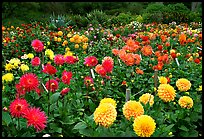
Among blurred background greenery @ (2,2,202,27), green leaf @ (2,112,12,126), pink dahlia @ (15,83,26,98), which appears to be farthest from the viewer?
blurred background greenery @ (2,2,202,27)

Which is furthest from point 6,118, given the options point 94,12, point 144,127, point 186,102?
point 94,12

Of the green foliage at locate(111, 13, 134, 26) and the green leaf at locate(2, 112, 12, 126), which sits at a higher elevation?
the green leaf at locate(2, 112, 12, 126)

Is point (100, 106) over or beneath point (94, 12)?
over

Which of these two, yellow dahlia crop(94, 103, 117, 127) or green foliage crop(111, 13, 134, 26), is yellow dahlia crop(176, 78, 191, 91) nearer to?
yellow dahlia crop(94, 103, 117, 127)

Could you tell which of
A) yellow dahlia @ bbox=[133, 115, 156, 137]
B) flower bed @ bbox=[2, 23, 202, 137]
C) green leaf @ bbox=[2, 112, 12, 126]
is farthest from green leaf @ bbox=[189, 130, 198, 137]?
green leaf @ bbox=[2, 112, 12, 126]

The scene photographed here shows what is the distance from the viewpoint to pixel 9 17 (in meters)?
12.9

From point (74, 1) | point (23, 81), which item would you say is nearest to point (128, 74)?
point (23, 81)

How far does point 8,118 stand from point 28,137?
8.1 inches

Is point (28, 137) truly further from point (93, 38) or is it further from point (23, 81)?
point (93, 38)

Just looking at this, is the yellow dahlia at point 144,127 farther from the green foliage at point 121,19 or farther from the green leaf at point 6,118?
the green foliage at point 121,19

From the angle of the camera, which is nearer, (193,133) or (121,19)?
(193,133)

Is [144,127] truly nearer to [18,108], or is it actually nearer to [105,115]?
[105,115]

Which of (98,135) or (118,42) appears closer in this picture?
(98,135)

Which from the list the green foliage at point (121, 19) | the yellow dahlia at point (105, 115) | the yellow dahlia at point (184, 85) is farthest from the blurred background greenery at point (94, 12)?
the yellow dahlia at point (105, 115)
